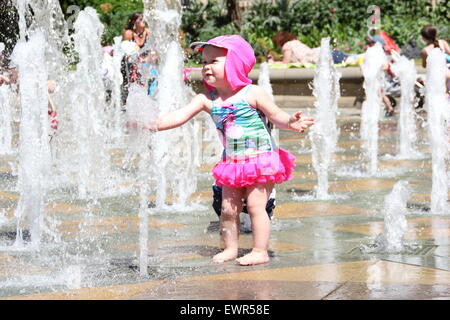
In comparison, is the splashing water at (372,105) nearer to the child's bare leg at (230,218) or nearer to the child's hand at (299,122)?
the child's bare leg at (230,218)

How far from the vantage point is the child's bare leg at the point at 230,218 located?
210 inches

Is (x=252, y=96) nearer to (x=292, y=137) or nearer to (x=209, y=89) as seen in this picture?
(x=209, y=89)

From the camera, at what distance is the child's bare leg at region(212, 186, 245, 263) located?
17.5 ft

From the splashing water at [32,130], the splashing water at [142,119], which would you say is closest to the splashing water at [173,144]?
the splashing water at [32,130]

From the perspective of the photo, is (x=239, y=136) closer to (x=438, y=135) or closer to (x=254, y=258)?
(x=254, y=258)

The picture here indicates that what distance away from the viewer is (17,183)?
8.48 m

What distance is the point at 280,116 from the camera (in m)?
5.20

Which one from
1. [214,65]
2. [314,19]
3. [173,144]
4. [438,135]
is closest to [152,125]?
[214,65]

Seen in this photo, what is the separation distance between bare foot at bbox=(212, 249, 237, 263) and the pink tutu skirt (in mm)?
363

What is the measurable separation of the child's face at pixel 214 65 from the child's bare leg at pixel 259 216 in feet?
2.01

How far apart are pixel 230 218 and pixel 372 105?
7.31 m

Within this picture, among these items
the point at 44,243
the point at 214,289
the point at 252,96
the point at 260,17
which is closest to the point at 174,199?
the point at 44,243

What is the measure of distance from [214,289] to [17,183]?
4.32 meters

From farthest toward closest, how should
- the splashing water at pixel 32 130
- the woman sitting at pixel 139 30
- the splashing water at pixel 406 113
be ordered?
the splashing water at pixel 406 113 → the woman sitting at pixel 139 30 → the splashing water at pixel 32 130
